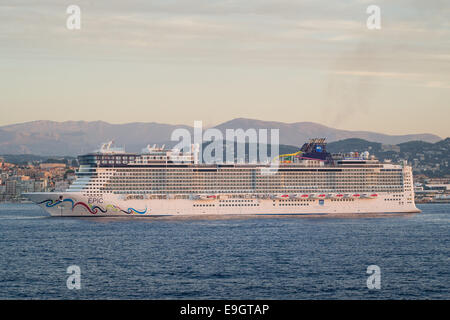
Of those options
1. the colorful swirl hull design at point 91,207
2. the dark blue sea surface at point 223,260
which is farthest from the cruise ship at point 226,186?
the dark blue sea surface at point 223,260

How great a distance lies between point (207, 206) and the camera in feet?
235

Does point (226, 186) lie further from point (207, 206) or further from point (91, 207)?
point (91, 207)

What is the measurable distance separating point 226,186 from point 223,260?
35.7m

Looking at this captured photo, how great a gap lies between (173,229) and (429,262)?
23.7m

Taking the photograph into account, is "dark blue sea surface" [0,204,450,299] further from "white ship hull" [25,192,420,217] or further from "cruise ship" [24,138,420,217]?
"cruise ship" [24,138,420,217]

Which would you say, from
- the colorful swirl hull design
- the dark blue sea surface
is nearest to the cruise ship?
the colorful swirl hull design

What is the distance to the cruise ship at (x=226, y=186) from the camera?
69250mm

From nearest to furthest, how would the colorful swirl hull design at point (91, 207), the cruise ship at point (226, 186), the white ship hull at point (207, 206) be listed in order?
the colorful swirl hull design at point (91, 207), the white ship hull at point (207, 206), the cruise ship at point (226, 186)

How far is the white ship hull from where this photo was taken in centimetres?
6825

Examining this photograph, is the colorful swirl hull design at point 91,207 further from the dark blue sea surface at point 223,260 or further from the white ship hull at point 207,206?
the dark blue sea surface at point 223,260

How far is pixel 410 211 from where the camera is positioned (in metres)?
78.6
